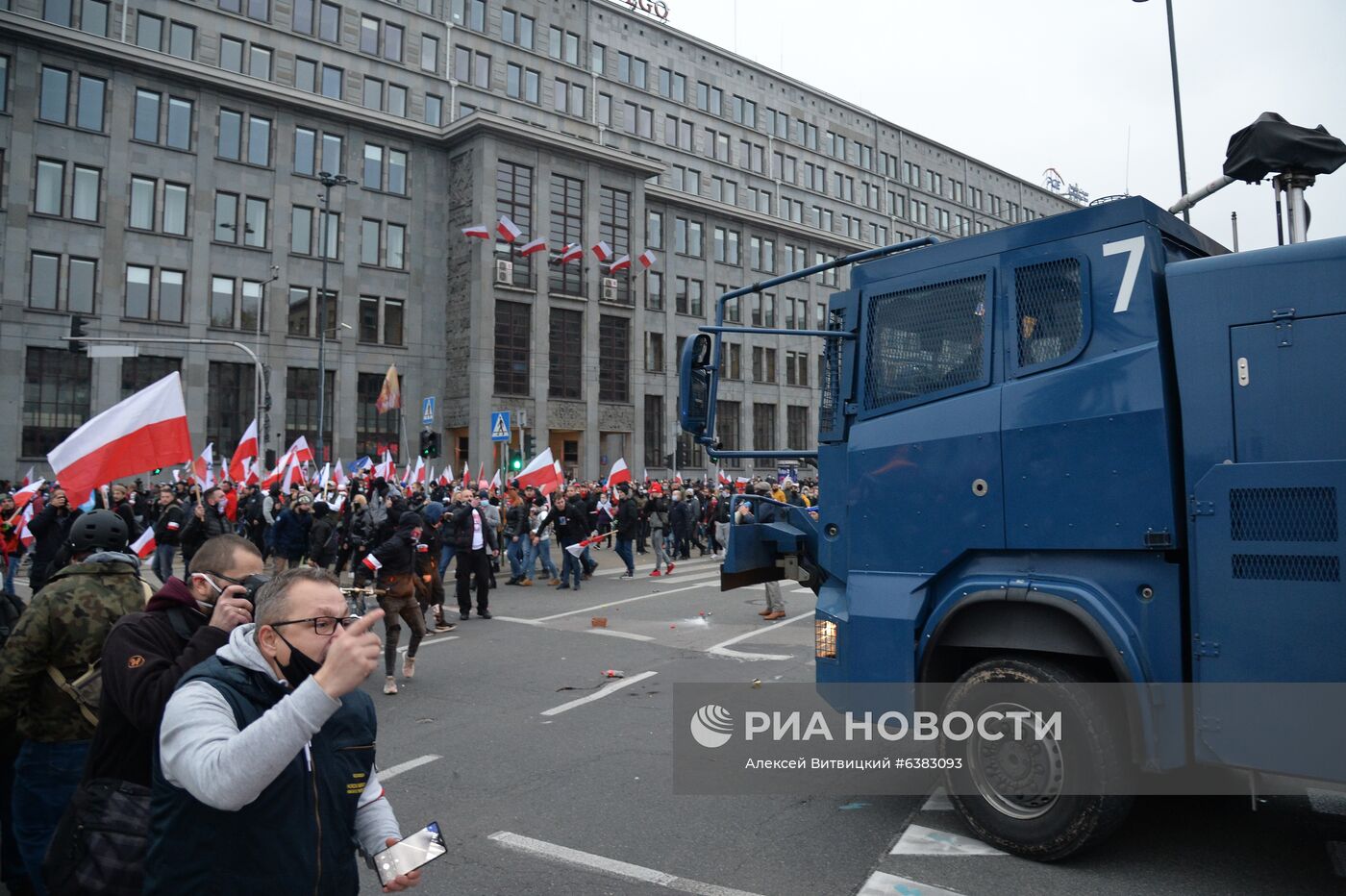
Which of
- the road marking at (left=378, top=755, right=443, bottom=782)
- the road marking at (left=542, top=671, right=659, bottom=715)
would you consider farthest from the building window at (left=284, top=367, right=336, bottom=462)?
the road marking at (left=378, top=755, right=443, bottom=782)

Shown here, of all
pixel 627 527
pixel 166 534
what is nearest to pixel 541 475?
pixel 627 527

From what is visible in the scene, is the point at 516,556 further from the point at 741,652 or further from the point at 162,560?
the point at 741,652

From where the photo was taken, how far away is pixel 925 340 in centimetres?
516

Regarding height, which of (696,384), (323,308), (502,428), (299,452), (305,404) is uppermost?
(323,308)

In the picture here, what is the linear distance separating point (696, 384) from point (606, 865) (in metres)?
2.93

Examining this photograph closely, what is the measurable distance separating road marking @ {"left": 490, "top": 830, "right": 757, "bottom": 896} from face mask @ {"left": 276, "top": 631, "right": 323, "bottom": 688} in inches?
99.5

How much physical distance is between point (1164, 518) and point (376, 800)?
3600 millimetres

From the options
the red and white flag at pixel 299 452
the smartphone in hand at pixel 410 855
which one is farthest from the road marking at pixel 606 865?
the red and white flag at pixel 299 452

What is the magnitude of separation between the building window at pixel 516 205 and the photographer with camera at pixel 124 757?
44.0 metres

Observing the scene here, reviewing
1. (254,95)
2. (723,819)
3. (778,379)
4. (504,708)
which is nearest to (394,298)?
(254,95)

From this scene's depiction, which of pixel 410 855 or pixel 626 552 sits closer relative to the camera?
pixel 410 855

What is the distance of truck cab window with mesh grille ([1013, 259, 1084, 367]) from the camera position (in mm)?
4586

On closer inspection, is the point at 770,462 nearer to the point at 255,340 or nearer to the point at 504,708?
the point at 255,340

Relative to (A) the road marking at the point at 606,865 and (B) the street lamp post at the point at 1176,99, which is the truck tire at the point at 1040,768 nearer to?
(A) the road marking at the point at 606,865
